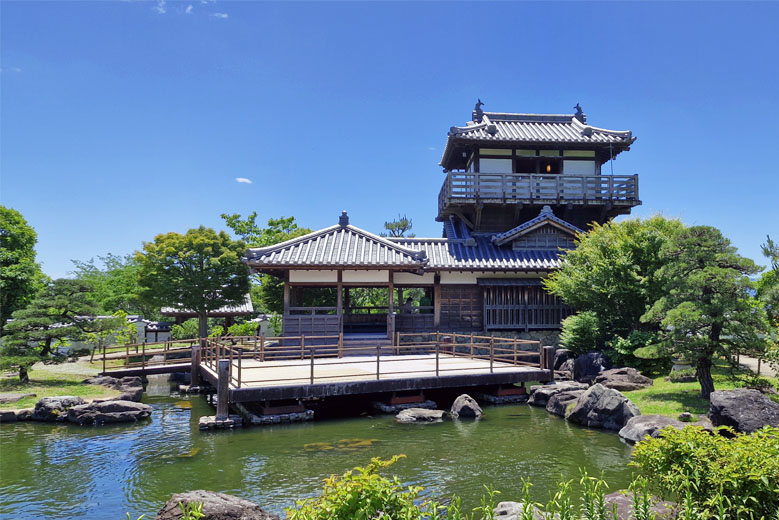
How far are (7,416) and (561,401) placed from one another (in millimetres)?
14784

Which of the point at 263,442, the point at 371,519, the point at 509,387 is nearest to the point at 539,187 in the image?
the point at 509,387

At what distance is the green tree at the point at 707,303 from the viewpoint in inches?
447

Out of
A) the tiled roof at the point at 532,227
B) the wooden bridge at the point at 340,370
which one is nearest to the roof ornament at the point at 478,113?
the tiled roof at the point at 532,227

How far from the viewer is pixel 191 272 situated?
926 inches

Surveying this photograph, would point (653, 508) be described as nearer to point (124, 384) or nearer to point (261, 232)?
point (124, 384)

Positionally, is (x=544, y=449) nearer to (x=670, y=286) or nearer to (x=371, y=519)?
(x=670, y=286)

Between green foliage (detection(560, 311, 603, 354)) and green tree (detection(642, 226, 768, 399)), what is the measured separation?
5521 mm

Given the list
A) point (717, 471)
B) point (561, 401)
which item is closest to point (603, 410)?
point (561, 401)

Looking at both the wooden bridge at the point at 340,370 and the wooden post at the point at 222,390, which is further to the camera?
the wooden bridge at the point at 340,370

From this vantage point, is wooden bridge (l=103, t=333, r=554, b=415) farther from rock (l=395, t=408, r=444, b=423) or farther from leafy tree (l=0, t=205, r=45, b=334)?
leafy tree (l=0, t=205, r=45, b=334)

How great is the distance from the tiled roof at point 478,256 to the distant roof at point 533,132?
538 cm

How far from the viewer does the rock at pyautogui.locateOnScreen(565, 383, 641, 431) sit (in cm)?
1179

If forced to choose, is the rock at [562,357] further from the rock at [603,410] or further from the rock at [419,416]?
the rock at [419,416]

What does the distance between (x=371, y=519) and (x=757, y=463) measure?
3786mm
